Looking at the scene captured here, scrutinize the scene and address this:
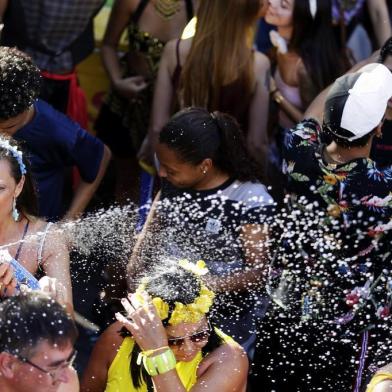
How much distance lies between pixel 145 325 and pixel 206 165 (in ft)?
3.45

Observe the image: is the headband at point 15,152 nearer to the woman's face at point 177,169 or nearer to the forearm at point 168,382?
the woman's face at point 177,169

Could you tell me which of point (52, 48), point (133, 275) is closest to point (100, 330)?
point (133, 275)

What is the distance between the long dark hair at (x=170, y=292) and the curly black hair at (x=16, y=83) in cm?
103

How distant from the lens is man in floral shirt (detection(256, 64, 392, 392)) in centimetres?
386

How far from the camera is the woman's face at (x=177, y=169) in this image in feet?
14.0

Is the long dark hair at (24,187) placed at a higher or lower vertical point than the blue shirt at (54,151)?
higher

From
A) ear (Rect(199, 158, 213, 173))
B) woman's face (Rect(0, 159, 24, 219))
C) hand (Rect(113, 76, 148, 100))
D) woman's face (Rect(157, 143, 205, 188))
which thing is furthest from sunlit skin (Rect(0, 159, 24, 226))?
hand (Rect(113, 76, 148, 100))

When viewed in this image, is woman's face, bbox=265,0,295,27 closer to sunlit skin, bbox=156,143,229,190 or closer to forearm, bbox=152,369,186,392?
sunlit skin, bbox=156,143,229,190

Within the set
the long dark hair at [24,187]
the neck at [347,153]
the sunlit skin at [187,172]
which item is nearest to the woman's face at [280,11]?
the sunlit skin at [187,172]

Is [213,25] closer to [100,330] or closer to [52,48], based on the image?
[52,48]

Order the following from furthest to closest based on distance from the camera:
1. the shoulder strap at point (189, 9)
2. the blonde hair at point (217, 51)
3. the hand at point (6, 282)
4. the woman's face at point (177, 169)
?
the shoulder strap at point (189, 9) → the blonde hair at point (217, 51) → the woman's face at point (177, 169) → the hand at point (6, 282)

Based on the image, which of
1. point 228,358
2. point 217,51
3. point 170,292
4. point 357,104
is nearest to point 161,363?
point 170,292

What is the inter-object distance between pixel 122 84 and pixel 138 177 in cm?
50

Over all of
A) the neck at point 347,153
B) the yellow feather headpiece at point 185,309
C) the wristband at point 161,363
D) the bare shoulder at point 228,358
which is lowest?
the bare shoulder at point 228,358
